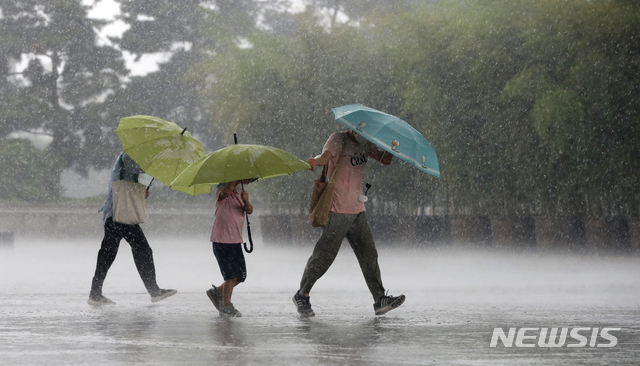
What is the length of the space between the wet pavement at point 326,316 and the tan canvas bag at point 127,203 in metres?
0.71

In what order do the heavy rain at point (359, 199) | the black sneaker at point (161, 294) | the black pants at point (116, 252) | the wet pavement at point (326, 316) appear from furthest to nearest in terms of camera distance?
the black sneaker at point (161, 294), the black pants at point (116, 252), the heavy rain at point (359, 199), the wet pavement at point (326, 316)

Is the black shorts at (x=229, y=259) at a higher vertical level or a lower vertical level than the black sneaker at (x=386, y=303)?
higher

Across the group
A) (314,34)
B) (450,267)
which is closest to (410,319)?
(450,267)

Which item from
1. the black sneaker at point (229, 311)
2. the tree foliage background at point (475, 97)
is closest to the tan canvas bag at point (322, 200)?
the black sneaker at point (229, 311)

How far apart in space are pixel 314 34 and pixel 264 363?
50.1ft

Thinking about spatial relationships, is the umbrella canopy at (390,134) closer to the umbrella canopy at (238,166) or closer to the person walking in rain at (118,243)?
the umbrella canopy at (238,166)

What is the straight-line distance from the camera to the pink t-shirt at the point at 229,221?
6.35 m

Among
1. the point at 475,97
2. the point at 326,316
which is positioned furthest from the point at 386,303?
the point at 475,97

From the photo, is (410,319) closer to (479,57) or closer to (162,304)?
(162,304)

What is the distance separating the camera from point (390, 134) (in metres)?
6.12

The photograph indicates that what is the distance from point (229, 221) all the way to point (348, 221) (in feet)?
2.77

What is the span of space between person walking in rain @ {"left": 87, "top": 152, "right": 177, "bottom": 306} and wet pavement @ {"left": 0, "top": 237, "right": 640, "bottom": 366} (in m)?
0.15

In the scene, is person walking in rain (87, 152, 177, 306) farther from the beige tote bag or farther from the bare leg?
the bare leg

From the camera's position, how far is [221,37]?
1391 inches
